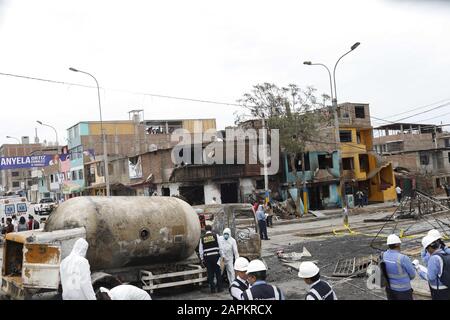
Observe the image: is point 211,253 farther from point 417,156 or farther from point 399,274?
point 417,156

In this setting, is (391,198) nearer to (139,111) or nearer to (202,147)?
(202,147)

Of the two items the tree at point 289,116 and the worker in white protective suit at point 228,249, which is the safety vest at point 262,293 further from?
the tree at point 289,116

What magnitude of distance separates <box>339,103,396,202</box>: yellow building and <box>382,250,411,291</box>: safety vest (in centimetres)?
3483

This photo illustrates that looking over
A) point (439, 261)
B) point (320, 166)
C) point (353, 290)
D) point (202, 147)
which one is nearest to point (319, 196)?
point (320, 166)

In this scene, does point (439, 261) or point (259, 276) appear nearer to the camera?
point (259, 276)

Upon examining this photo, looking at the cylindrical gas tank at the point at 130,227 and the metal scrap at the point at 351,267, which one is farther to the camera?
the metal scrap at the point at 351,267

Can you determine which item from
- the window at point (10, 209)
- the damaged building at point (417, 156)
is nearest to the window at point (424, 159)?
the damaged building at point (417, 156)

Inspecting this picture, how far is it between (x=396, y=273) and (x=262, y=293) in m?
2.54

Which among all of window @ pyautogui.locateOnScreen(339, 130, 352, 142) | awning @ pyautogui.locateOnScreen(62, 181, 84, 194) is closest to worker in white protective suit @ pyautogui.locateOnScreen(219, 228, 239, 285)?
window @ pyautogui.locateOnScreen(339, 130, 352, 142)

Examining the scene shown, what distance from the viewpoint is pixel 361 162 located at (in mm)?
44219

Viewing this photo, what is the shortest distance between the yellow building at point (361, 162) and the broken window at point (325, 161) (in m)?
1.29

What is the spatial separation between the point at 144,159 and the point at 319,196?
15254 mm

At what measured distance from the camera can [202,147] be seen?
3653 cm

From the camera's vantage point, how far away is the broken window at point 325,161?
41062 millimetres
